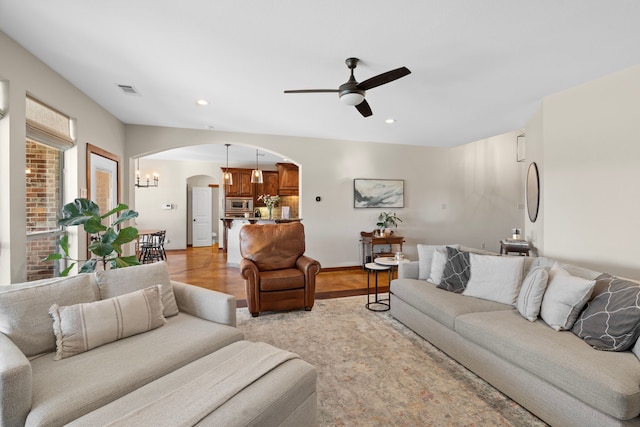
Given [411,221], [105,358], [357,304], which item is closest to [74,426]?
[105,358]

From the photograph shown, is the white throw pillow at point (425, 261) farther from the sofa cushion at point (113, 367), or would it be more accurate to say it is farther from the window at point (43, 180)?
the window at point (43, 180)

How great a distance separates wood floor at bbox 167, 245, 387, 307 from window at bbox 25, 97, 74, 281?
84.4 inches

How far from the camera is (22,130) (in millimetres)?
2588

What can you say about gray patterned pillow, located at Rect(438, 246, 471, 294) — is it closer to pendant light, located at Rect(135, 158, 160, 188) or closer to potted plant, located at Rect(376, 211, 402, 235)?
potted plant, located at Rect(376, 211, 402, 235)

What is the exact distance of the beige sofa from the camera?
127 cm

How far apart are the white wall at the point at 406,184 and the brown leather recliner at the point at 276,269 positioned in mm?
1838

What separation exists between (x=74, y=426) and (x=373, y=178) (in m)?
5.84

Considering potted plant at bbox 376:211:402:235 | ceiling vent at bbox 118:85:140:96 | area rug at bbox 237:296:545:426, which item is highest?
ceiling vent at bbox 118:85:140:96

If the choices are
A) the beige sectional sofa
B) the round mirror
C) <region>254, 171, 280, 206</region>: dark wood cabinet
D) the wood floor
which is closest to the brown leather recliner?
the wood floor

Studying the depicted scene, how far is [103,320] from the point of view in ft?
6.12

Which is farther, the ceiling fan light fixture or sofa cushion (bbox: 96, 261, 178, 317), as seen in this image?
the ceiling fan light fixture

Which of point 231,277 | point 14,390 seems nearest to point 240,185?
point 231,277

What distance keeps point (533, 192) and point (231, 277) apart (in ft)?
16.5

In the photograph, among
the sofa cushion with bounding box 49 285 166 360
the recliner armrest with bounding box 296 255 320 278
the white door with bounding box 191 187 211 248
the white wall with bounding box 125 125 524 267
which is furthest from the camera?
the white door with bounding box 191 187 211 248
